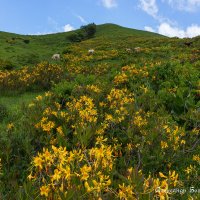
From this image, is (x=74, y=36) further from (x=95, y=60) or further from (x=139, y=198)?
(x=139, y=198)

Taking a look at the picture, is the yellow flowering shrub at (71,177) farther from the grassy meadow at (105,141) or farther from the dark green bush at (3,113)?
the dark green bush at (3,113)

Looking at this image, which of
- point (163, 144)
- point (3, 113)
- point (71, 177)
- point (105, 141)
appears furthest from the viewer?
point (3, 113)

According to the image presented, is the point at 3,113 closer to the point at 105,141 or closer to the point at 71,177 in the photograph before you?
the point at 105,141

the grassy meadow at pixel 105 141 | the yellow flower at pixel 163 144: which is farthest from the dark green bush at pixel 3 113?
the yellow flower at pixel 163 144

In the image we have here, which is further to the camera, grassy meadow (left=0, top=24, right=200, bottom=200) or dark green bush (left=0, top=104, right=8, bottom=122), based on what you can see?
dark green bush (left=0, top=104, right=8, bottom=122)

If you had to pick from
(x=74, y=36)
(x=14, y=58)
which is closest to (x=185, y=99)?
(x=14, y=58)

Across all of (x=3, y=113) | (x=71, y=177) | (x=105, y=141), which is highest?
(x=71, y=177)

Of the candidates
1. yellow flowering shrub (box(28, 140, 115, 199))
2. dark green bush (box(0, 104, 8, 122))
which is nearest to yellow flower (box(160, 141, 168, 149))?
yellow flowering shrub (box(28, 140, 115, 199))

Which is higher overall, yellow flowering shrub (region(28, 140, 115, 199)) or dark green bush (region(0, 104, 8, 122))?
yellow flowering shrub (region(28, 140, 115, 199))

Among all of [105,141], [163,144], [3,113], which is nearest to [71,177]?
[163,144]

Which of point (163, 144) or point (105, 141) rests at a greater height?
point (163, 144)

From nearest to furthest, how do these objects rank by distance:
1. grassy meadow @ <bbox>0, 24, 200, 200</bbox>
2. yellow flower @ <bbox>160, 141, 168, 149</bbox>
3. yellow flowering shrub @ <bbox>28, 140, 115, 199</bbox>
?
yellow flowering shrub @ <bbox>28, 140, 115, 199</bbox> < grassy meadow @ <bbox>0, 24, 200, 200</bbox> < yellow flower @ <bbox>160, 141, 168, 149</bbox>

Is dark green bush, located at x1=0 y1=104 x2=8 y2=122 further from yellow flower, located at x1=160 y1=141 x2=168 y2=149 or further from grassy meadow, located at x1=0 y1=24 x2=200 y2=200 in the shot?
yellow flower, located at x1=160 y1=141 x2=168 y2=149

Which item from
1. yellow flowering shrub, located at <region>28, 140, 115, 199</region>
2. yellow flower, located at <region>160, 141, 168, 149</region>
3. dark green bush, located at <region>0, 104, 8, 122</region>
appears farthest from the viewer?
dark green bush, located at <region>0, 104, 8, 122</region>
